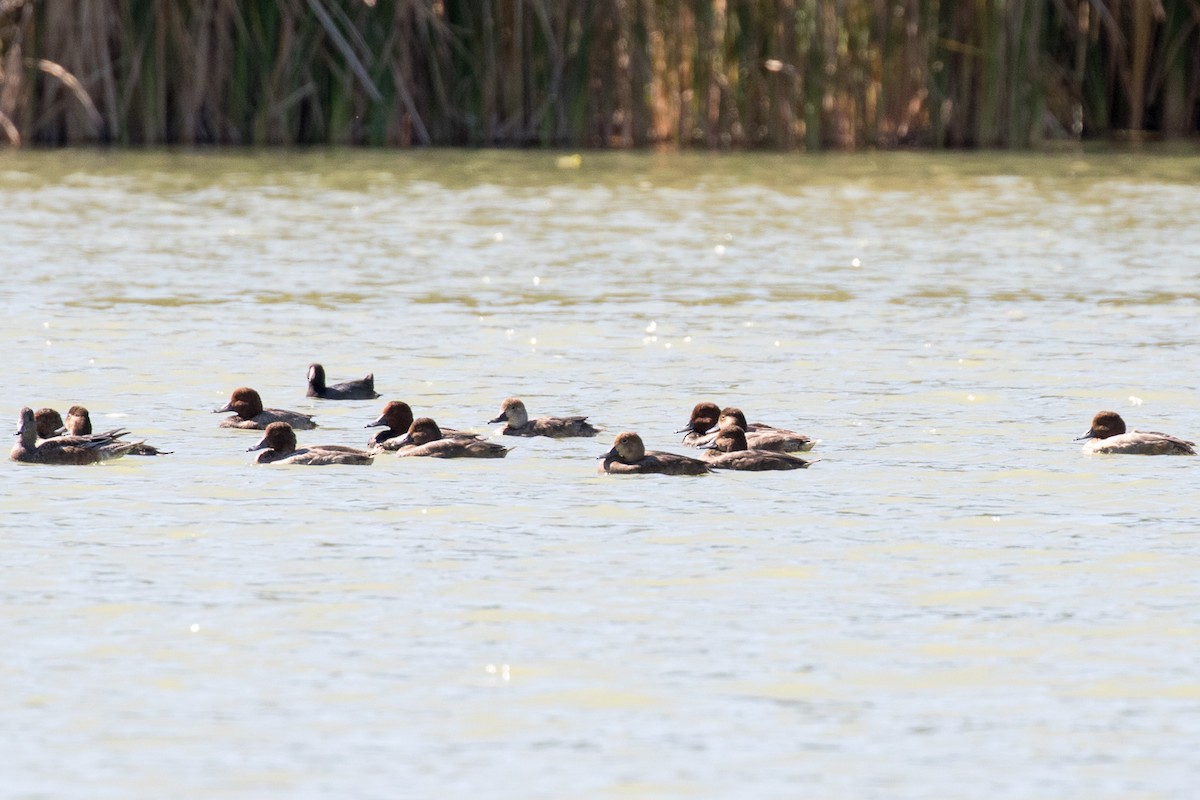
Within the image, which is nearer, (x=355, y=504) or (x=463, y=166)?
(x=355, y=504)

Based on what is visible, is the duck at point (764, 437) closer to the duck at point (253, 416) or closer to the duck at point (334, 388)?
the duck at point (253, 416)

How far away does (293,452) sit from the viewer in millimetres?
9352

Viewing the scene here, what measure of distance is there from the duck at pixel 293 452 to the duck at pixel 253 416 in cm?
63

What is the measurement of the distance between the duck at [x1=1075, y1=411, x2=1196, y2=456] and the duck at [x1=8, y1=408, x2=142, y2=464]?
368 cm

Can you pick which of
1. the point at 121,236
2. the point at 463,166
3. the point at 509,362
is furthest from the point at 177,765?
the point at 463,166

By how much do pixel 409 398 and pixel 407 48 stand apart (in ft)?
45.4

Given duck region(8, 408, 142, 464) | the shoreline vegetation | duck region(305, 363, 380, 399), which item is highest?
the shoreline vegetation

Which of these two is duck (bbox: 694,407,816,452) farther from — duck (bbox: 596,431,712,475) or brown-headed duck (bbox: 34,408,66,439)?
brown-headed duck (bbox: 34,408,66,439)

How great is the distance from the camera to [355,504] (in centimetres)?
854

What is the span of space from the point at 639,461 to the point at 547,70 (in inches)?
648

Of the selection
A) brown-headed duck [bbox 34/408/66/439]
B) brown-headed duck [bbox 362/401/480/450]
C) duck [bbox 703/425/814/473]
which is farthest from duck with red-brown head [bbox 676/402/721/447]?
brown-headed duck [bbox 34/408/66/439]

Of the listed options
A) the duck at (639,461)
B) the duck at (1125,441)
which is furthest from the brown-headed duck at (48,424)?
the duck at (1125,441)

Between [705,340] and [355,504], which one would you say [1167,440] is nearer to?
[355,504]

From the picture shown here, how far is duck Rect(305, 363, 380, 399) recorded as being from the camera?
11000 millimetres
